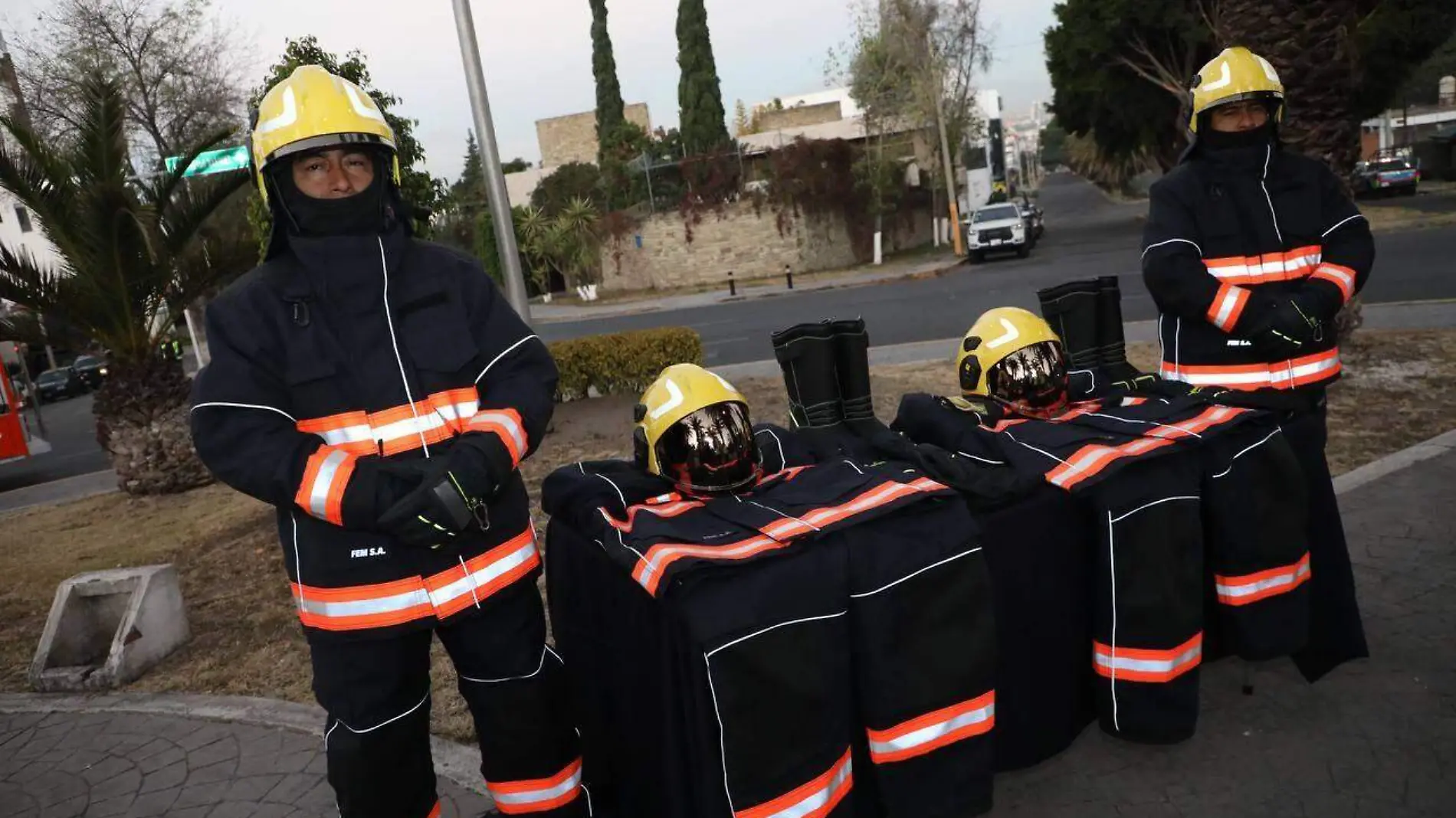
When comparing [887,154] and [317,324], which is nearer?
[317,324]

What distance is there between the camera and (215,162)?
9.29 m

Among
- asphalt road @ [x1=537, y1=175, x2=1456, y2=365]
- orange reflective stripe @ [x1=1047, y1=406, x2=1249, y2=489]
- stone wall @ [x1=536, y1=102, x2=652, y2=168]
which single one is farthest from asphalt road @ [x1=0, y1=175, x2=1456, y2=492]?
stone wall @ [x1=536, y1=102, x2=652, y2=168]

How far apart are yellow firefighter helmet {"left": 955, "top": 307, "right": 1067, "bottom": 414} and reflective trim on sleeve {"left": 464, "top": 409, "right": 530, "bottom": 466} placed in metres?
1.61

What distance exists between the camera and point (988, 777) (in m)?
2.59

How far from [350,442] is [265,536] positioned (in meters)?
5.32

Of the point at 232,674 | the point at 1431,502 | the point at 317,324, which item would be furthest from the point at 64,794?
the point at 1431,502

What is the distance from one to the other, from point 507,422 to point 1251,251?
2.95 metres

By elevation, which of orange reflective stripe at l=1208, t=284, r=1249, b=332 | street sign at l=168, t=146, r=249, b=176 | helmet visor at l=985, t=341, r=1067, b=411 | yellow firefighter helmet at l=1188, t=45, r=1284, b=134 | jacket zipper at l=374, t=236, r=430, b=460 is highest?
street sign at l=168, t=146, r=249, b=176

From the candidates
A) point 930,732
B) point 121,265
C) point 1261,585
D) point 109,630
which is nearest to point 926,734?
point 930,732

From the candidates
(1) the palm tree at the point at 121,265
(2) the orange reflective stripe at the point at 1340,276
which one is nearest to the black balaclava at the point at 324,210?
(2) the orange reflective stripe at the point at 1340,276

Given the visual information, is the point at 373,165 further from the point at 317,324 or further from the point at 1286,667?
the point at 1286,667

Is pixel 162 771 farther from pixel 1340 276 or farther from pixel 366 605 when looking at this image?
pixel 1340 276

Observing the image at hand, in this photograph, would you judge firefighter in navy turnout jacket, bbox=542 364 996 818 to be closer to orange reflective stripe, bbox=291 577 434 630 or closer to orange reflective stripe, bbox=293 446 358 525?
orange reflective stripe, bbox=291 577 434 630

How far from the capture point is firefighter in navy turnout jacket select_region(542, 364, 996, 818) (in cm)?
214
